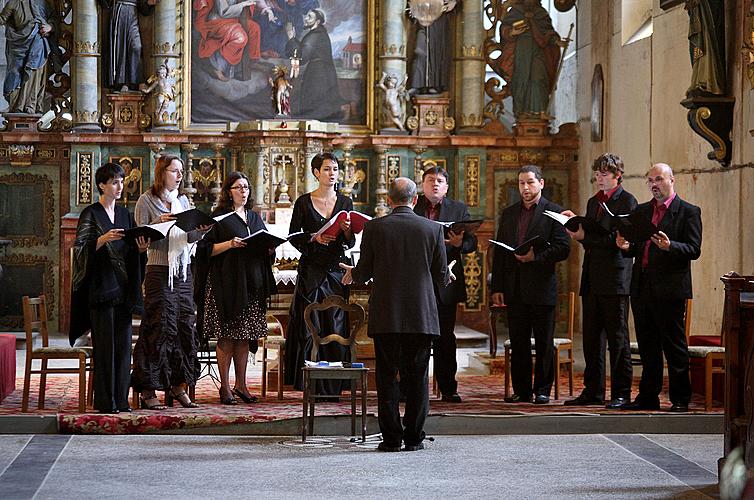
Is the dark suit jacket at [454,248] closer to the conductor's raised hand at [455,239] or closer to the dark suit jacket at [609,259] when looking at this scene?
the conductor's raised hand at [455,239]

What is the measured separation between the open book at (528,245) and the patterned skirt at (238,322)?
168cm

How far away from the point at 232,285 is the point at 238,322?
26cm

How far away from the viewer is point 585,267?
30.1 feet

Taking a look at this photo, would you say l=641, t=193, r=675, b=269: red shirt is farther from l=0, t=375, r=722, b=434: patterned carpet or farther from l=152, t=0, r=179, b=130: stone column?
l=152, t=0, r=179, b=130: stone column

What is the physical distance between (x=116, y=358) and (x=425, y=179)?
2.46 m

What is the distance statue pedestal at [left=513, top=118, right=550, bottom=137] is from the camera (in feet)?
48.0

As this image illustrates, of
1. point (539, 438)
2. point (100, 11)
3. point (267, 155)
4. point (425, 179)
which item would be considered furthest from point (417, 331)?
point (100, 11)

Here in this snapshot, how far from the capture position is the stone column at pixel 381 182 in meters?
14.5

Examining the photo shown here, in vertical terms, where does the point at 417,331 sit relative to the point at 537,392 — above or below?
above

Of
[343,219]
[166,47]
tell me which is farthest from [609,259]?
[166,47]

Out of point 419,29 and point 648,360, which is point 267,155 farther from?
point 648,360

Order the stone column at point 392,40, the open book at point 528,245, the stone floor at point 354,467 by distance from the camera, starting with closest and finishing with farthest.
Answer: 1. the stone floor at point 354,467
2. the open book at point 528,245
3. the stone column at point 392,40

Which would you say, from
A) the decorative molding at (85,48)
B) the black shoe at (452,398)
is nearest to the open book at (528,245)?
the black shoe at (452,398)

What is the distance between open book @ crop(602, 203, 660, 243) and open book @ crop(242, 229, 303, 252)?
84.5 inches
